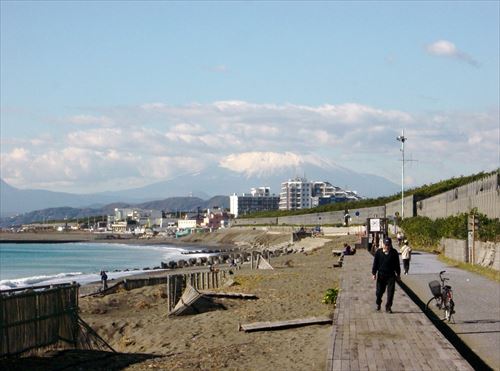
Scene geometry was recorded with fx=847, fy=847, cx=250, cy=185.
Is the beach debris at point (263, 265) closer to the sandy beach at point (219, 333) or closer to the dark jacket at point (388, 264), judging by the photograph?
the sandy beach at point (219, 333)

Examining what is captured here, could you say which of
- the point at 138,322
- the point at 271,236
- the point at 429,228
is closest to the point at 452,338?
the point at 138,322

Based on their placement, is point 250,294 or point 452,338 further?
point 250,294

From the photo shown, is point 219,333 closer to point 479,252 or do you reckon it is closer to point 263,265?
point 479,252

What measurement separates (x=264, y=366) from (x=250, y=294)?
12831 mm

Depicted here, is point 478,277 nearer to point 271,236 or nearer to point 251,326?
point 251,326

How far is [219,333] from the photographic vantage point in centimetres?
1884

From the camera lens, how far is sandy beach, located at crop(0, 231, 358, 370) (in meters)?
14.8

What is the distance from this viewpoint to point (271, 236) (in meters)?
136

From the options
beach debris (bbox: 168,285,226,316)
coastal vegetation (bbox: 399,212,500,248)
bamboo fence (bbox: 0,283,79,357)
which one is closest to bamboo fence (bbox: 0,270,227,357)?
bamboo fence (bbox: 0,283,79,357)

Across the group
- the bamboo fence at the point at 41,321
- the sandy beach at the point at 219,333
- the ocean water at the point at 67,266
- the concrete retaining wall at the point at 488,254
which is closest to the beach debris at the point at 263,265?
the sandy beach at the point at 219,333

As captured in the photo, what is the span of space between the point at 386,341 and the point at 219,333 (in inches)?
221

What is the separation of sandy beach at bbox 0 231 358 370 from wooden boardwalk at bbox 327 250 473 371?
0.55 metres

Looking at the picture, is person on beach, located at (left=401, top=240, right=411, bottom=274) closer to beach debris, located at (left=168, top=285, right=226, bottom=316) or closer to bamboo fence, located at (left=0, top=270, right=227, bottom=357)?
beach debris, located at (left=168, top=285, right=226, bottom=316)

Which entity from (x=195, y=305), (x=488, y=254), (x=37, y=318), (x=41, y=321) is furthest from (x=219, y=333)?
(x=488, y=254)
